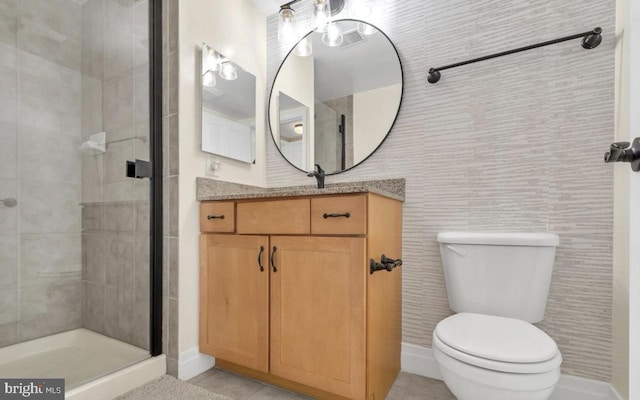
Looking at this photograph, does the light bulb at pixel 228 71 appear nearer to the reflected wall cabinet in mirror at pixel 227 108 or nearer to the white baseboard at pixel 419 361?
the reflected wall cabinet in mirror at pixel 227 108

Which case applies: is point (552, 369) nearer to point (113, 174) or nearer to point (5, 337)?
point (113, 174)

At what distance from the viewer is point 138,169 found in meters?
1.62

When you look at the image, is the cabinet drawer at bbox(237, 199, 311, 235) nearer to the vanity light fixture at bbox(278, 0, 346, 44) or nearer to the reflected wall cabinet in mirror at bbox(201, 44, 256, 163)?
the reflected wall cabinet in mirror at bbox(201, 44, 256, 163)

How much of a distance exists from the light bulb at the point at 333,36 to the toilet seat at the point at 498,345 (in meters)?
1.73

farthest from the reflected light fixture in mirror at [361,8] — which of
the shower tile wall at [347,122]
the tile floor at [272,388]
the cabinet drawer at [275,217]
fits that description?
the tile floor at [272,388]

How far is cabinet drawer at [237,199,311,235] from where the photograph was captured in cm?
141

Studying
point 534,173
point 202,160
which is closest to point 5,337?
point 202,160

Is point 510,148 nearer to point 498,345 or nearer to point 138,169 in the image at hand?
point 498,345

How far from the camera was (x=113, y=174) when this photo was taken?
1649 millimetres

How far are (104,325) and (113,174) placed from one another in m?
0.84

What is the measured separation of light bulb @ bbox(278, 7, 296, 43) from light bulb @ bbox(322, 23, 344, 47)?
274 mm

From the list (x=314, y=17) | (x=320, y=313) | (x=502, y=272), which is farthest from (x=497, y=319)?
(x=314, y=17)

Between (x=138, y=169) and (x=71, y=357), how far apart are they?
0.97m

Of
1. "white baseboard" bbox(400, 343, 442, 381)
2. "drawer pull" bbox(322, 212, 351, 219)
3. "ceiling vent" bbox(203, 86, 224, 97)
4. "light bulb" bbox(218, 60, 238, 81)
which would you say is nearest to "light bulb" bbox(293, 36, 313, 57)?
"light bulb" bbox(218, 60, 238, 81)
